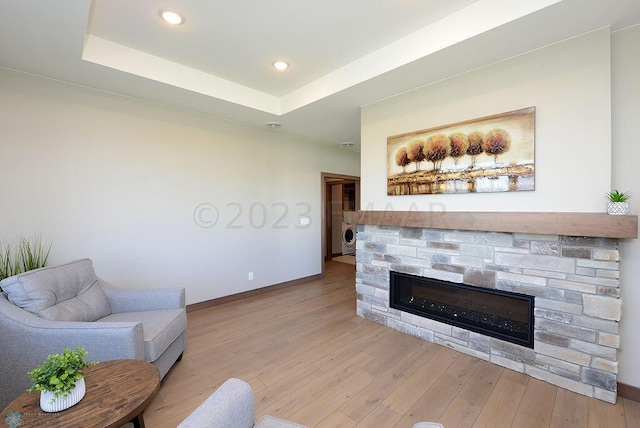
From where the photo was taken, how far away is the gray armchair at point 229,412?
38.6 inches

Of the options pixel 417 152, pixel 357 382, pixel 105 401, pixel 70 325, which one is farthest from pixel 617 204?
pixel 70 325

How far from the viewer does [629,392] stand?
2012mm

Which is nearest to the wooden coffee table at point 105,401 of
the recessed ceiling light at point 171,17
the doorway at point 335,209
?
the recessed ceiling light at point 171,17

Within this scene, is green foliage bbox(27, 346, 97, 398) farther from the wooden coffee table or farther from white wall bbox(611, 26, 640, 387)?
white wall bbox(611, 26, 640, 387)

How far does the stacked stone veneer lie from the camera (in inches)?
78.1

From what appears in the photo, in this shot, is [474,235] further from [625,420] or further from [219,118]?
[219,118]

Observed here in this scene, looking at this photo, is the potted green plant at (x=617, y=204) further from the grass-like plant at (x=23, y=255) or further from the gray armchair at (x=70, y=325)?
the grass-like plant at (x=23, y=255)

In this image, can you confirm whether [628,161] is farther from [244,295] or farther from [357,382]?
[244,295]

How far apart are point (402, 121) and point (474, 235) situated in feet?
4.63

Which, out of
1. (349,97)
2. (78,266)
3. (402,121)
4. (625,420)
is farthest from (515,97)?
(78,266)

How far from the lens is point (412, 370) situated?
7.86ft

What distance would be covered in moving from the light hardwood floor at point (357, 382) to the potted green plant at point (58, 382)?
2.43 ft

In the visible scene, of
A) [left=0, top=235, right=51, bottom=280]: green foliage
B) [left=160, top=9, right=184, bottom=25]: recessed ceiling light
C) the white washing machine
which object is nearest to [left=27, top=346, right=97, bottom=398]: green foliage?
[left=0, top=235, right=51, bottom=280]: green foliage

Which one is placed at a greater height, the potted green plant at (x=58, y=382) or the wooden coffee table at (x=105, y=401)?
the potted green plant at (x=58, y=382)
